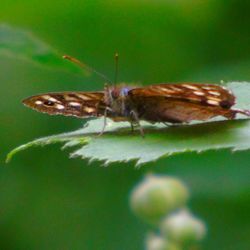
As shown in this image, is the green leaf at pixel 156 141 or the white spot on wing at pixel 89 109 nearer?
the green leaf at pixel 156 141

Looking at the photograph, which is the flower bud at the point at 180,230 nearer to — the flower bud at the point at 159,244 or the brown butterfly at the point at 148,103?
the flower bud at the point at 159,244

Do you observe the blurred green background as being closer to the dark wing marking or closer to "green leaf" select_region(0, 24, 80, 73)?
the dark wing marking

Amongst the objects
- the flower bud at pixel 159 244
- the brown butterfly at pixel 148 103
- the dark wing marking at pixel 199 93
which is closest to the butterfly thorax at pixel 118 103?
the brown butterfly at pixel 148 103

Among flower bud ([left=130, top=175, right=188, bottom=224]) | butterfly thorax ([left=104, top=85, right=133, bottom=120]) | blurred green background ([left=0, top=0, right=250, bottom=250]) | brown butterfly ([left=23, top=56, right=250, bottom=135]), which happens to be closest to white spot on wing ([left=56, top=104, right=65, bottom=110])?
brown butterfly ([left=23, top=56, right=250, bottom=135])

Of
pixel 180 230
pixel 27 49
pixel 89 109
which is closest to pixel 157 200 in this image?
pixel 180 230

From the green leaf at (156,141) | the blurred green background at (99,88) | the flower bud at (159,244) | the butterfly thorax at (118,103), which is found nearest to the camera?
the green leaf at (156,141)

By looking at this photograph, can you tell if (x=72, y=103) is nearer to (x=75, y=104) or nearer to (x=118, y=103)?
(x=75, y=104)
